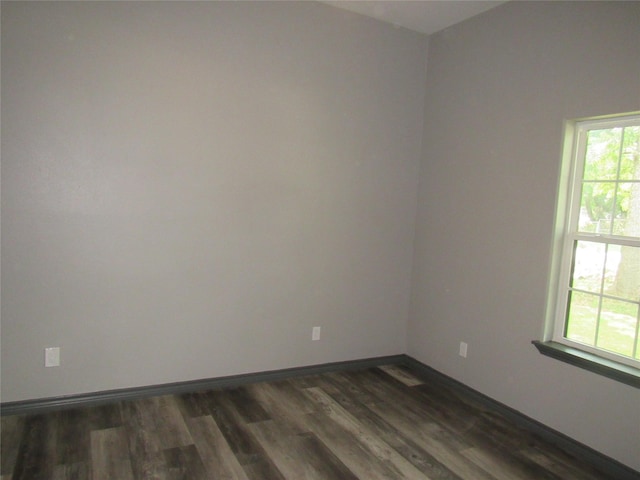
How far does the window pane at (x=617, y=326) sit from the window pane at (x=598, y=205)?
0.45 metres

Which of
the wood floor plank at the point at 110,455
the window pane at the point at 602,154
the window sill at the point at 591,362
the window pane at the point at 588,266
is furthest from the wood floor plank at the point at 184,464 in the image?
the window pane at the point at 602,154

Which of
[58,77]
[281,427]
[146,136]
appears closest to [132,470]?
[281,427]

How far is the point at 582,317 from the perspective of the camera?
2842 mm

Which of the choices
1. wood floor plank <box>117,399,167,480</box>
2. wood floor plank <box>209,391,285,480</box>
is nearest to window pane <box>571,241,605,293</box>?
wood floor plank <box>209,391,285,480</box>

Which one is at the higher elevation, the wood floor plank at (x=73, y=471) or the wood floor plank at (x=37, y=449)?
the wood floor plank at (x=37, y=449)

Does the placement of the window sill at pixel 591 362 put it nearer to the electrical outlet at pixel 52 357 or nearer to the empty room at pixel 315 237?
the empty room at pixel 315 237

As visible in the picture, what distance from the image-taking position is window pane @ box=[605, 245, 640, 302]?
2566mm

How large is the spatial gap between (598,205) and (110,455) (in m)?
3.18

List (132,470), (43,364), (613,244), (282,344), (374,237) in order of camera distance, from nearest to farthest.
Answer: (132,470) < (613,244) < (43,364) < (282,344) < (374,237)

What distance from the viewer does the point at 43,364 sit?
285 centimetres

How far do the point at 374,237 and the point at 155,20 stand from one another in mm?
2313

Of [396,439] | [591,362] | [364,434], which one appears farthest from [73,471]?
[591,362]

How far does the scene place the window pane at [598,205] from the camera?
2.70 metres

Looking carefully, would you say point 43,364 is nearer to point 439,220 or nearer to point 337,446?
point 337,446
